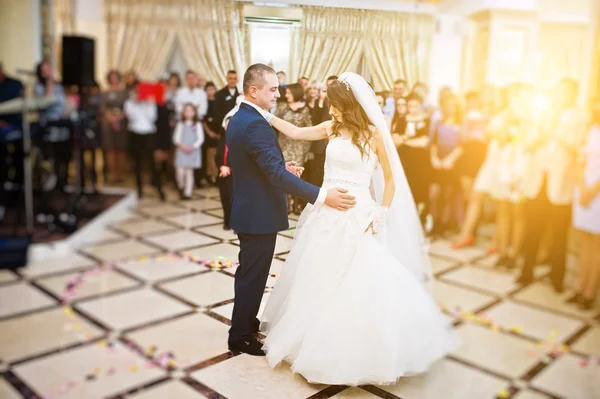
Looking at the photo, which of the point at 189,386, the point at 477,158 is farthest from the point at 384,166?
the point at 477,158

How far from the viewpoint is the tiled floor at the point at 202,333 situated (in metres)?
1.53

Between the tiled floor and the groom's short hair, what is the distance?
0.26 m

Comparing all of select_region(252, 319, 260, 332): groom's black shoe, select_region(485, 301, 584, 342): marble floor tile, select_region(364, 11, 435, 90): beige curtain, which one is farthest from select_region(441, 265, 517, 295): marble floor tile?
select_region(364, 11, 435, 90): beige curtain

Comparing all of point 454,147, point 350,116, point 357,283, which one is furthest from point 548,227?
point 350,116

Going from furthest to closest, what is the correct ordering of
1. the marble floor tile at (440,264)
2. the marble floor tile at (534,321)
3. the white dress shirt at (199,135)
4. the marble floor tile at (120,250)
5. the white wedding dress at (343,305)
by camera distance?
1. the marble floor tile at (120,250)
2. the marble floor tile at (440,264)
3. the marble floor tile at (534,321)
4. the white wedding dress at (343,305)
5. the white dress shirt at (199,135)

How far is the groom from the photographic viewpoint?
3.54 feet

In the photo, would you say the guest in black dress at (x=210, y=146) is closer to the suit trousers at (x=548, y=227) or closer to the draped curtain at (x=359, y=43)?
the draped curtain at (x=359, y=43)

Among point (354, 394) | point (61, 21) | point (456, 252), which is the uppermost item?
point (61, 21)

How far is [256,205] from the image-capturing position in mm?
1145

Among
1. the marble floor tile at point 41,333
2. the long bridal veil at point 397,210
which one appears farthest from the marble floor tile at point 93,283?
the long bridal veil at point 397,210

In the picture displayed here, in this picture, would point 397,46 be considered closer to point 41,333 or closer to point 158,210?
point 41,333

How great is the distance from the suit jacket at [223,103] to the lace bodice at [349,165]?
0.23 meters

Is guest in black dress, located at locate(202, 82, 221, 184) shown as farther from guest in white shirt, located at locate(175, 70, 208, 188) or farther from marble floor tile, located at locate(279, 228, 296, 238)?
marble floor tile, located at locate(279, 228, 296, 238)

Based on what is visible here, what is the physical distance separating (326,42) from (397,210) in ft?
2.05
